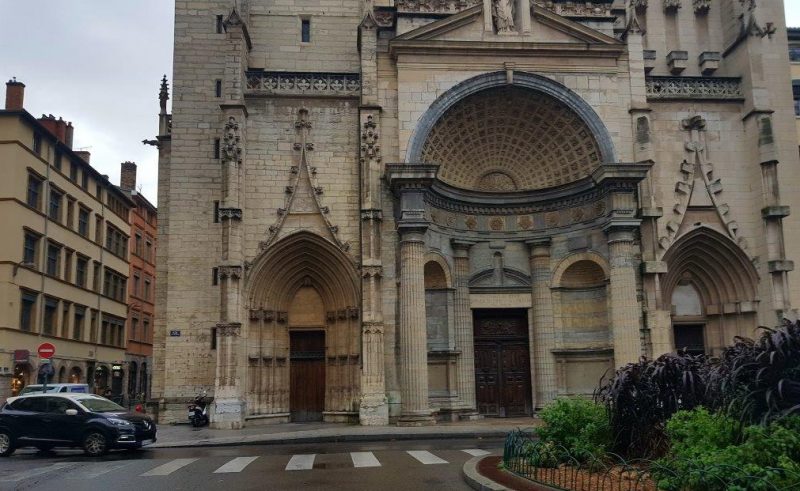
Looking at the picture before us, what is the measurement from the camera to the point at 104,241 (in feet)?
142

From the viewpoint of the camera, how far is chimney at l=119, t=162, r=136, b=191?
53812mm

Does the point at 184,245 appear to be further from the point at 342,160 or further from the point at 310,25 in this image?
the point at 310,25

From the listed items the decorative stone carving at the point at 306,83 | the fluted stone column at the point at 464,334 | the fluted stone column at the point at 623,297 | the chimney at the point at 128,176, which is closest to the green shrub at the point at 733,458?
the fluted stone column at the point at 623,297

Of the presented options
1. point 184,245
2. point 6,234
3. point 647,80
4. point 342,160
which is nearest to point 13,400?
point 184,245

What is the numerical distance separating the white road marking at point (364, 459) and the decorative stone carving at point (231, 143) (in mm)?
11583

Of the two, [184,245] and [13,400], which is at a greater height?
[184,245]

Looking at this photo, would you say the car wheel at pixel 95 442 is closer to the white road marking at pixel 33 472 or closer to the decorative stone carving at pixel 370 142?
the white road marking at pixel 33 472

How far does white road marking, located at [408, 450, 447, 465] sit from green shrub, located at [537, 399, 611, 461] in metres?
2.60

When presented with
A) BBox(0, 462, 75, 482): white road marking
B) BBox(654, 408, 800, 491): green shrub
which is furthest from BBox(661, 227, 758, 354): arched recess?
BBox(0, 462, 75, 482): white road marking

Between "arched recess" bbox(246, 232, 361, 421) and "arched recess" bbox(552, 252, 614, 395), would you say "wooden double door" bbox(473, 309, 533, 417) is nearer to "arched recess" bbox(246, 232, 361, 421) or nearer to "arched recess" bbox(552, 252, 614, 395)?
"arched recess" bbox(552, 252, 614, 395)

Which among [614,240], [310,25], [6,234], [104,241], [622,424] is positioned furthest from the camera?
[104,241]

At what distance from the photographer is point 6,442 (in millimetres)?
16719

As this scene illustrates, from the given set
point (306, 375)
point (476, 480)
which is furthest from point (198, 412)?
point (476, 480)

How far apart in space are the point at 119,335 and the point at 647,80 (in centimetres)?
3536
